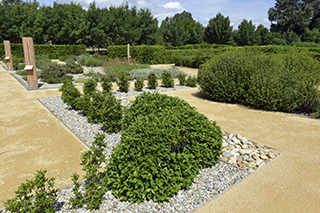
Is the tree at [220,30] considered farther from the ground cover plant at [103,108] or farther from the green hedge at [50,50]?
the ground cover plant at [103,108]

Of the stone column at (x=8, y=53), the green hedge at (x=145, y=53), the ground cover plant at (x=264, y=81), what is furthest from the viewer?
the green hedge at (x=145, y=53)

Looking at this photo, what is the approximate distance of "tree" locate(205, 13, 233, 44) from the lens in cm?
4550

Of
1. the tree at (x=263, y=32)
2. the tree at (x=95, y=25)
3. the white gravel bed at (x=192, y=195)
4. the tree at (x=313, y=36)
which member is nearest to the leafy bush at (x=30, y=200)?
the white gravel bed at (x=192, y=195)

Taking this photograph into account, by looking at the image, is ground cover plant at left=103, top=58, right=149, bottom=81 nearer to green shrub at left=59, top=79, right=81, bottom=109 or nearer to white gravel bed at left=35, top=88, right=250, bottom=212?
green shrub at left=59, top=79, right=81, bottom=109

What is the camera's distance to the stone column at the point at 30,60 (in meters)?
8.74

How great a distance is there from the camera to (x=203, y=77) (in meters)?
7.85

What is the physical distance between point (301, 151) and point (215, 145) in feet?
6.23

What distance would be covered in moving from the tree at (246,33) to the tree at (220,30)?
295 centimetres

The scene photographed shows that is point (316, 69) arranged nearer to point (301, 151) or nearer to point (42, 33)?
point (301, 151)

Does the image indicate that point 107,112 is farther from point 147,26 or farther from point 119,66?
point 147,26

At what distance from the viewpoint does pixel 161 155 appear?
281cm

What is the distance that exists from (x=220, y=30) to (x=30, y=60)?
43.2 m

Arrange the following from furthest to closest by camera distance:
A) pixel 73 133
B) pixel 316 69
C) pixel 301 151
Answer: pixel 316 69, pixel 73 133, pixel 301 151

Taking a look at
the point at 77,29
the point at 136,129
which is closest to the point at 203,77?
the point at 136,129
